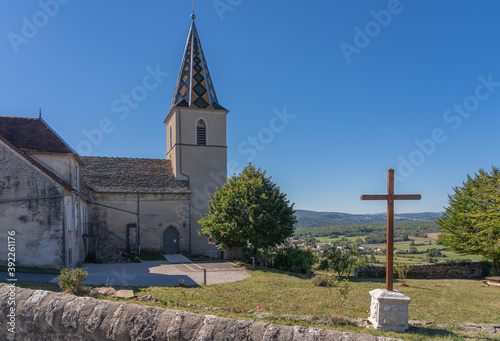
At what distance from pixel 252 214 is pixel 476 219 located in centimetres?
1389

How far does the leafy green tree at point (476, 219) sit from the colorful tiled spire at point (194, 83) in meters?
19.9

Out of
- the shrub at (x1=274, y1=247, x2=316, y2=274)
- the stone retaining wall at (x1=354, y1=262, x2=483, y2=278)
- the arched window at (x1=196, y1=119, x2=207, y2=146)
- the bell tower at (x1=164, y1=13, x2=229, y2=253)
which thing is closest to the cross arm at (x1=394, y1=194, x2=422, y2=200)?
the stone retaining wall at (x1=354, y1=262, x2=483, y2=278)

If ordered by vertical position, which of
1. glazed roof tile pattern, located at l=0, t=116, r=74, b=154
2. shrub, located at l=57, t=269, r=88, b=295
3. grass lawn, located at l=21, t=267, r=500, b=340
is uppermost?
glazed roof tile pattern, located at l=0, t=116, r=74, b=154

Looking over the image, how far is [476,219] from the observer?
67.6 feet

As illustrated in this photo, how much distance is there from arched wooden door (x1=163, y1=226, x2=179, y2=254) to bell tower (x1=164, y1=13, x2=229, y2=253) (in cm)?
121

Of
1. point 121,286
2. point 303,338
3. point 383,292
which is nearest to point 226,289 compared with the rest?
point 121,286

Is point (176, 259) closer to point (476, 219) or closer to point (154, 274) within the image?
point (154, 274)

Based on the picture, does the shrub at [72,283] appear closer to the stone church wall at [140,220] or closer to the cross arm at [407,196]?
the cross arm at [407,196]

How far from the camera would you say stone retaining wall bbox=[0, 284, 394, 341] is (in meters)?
4.52

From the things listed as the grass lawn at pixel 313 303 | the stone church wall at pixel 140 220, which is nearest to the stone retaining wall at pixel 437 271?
the grass lawn at pixel 313 303

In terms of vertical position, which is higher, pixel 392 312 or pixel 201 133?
pixel 201 133

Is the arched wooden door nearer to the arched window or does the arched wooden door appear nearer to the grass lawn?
the arched window

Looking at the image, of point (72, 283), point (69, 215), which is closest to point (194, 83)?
point (69, 215)

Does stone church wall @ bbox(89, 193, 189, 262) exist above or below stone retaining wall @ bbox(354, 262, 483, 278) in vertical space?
above
